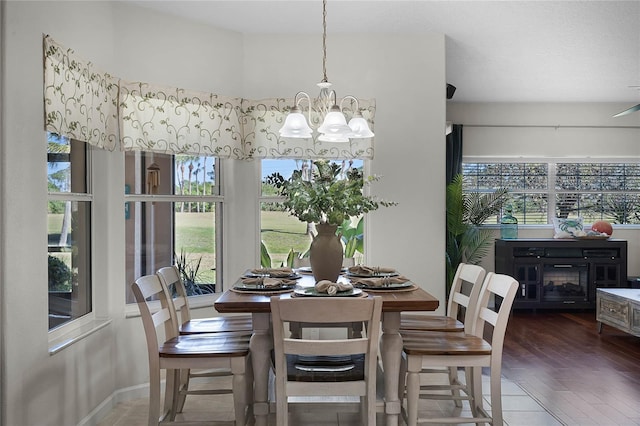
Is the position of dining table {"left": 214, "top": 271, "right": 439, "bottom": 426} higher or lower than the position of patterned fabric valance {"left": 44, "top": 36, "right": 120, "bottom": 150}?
lower

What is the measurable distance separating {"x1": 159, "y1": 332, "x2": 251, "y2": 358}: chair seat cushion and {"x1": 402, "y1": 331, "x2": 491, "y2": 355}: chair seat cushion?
2.73 ft

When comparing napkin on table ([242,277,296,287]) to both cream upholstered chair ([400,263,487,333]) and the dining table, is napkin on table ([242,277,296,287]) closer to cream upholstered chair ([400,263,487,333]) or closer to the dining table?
the dining table

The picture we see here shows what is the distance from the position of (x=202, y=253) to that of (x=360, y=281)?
1.67 metres

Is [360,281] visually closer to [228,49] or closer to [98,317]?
[98,317]

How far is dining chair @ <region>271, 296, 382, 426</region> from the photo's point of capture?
2.27 meters

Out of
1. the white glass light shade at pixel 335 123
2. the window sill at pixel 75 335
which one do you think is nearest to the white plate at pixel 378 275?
the white glass light shade at pixel 335 123

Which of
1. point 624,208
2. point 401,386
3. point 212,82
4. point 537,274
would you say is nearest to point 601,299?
point 537,274

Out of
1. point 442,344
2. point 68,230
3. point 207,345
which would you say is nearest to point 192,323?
point 207,345

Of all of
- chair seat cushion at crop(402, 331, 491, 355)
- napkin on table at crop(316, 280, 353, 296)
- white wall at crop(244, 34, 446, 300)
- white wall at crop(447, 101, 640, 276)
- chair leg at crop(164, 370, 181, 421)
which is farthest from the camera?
white wall at crop(447, 101, 640, 276)

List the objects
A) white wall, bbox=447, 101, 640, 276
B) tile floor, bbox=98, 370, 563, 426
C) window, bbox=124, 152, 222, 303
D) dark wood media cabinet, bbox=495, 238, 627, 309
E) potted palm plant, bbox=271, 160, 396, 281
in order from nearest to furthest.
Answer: potted palm plant, bbox=271, 160, 396, 281
tile floor, bbox=98, 370, 563, 426
window, bbox=124, 152, 222, 303
dark wood media cabinet, bbox=495, 238, 627, 309
white wall, bbox=447, 101, 640, 276

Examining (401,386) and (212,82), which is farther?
(212,82)

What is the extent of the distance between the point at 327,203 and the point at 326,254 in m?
0.29

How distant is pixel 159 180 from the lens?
3.93m

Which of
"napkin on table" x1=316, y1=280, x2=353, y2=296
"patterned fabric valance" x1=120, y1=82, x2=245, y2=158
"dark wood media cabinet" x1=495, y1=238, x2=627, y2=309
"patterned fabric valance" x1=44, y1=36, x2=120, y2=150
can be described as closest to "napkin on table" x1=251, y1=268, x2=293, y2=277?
"napkin on table" x1=316, y1=280, x2=353, y2=296
